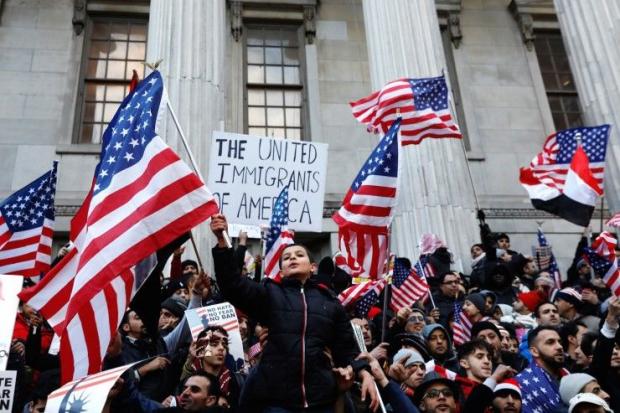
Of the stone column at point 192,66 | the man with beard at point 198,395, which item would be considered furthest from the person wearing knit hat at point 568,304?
the man with beard at point 198,395

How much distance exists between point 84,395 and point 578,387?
400cm

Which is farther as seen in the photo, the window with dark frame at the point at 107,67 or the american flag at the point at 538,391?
the window with dark frame at the point at 107,67

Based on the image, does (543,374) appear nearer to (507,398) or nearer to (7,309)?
(507,398)

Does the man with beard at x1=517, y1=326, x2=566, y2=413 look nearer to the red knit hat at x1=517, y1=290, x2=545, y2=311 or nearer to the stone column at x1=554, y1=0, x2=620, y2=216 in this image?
the red knit hat at x1=517, y1=290, x2=545, y2=311

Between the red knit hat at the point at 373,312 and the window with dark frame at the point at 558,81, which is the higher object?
the window with dark frame at the point at 558,81

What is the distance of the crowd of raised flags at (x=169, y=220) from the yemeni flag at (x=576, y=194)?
0.02 metres

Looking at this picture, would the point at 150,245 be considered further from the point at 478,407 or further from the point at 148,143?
the point at 478,407

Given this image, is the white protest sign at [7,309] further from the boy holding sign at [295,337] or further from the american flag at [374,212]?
the american flag at [374,212]

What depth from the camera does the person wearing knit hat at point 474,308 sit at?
25.7 feet

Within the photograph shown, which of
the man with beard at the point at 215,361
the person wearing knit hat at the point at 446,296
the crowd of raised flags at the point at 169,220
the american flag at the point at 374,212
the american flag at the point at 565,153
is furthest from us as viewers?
the american flag at the point at 565,153

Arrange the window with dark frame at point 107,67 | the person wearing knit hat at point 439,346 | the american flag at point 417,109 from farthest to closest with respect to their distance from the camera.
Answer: the window with dark frame at point 107,67, the american flag at point 417,109, the person wearing knit hat at point 439,346

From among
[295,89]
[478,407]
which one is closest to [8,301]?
[478,407]

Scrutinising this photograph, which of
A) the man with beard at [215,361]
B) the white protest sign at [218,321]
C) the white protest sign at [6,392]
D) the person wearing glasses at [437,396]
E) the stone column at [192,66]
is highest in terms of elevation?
the stone column at [192,66]

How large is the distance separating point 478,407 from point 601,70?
1142 cm
